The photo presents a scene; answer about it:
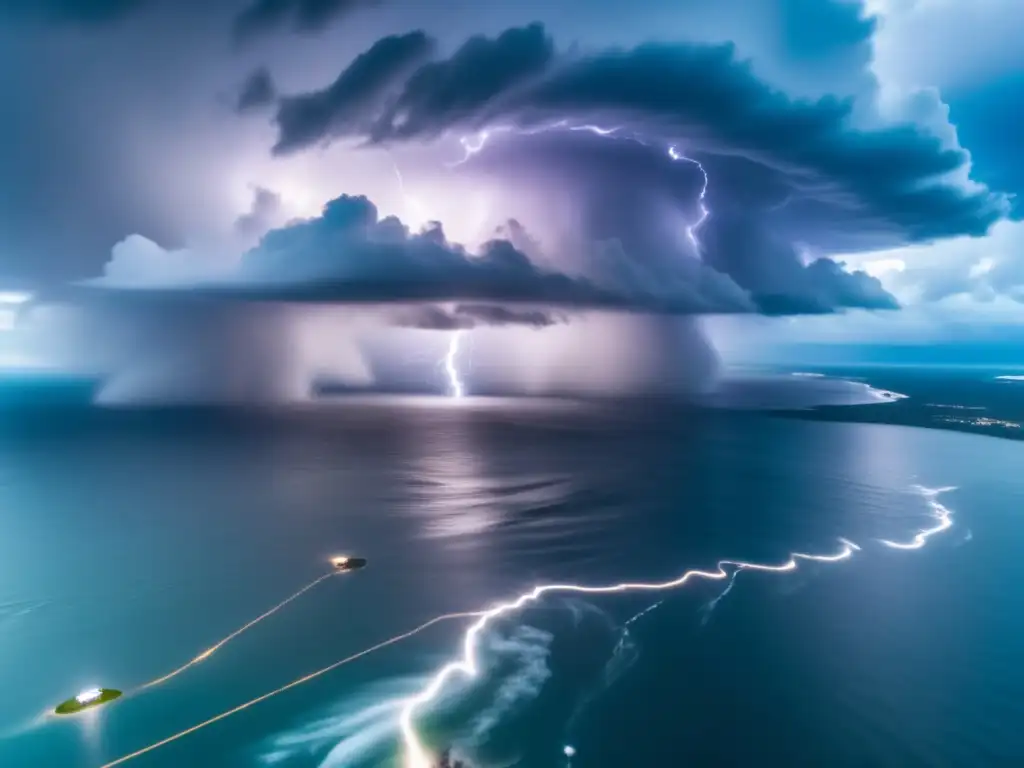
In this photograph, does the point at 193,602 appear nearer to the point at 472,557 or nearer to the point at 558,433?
the point at 472,557

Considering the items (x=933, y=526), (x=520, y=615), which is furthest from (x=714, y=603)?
(x=933, y=526)

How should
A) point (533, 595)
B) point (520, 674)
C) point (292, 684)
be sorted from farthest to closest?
point (533, 595), point (520, 674), point (292, 684)

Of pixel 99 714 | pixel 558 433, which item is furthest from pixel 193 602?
pixel 558 433

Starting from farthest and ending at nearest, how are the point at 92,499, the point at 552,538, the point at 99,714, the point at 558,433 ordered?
1. the point at 558,433
2. the point at 92,499
3. the point at 552,538
4. the point at 99,714

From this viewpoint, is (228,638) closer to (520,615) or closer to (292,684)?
(292,684)

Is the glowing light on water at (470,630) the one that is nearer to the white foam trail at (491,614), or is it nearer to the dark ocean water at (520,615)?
the white foam trail at (491,614)

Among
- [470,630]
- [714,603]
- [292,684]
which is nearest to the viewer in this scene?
[292,684]
